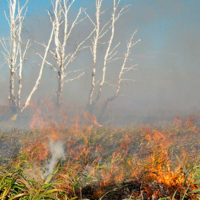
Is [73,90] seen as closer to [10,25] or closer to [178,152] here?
[10,25]

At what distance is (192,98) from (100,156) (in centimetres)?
1785

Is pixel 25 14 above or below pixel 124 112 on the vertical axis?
above

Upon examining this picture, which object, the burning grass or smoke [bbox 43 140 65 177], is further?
smoke [bbox 43 140 65 177]

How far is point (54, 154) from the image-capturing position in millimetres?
6066

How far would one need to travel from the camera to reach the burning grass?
2584 millimetres

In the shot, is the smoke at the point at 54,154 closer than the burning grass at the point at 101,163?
No

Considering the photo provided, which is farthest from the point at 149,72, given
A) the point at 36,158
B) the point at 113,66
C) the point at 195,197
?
the point at 195,197

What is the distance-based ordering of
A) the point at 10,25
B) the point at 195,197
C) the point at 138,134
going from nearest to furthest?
the point at 195,197 → the point at 138,134 → the point at 10,25

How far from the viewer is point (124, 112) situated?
57.6 ft

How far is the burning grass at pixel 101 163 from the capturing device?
2584mm

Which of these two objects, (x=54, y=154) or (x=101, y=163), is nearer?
(x=101, y=163)

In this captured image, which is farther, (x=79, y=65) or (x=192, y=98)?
(x=79, y=65)

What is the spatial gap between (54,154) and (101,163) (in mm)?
1545

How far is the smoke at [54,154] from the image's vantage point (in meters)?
5.20
